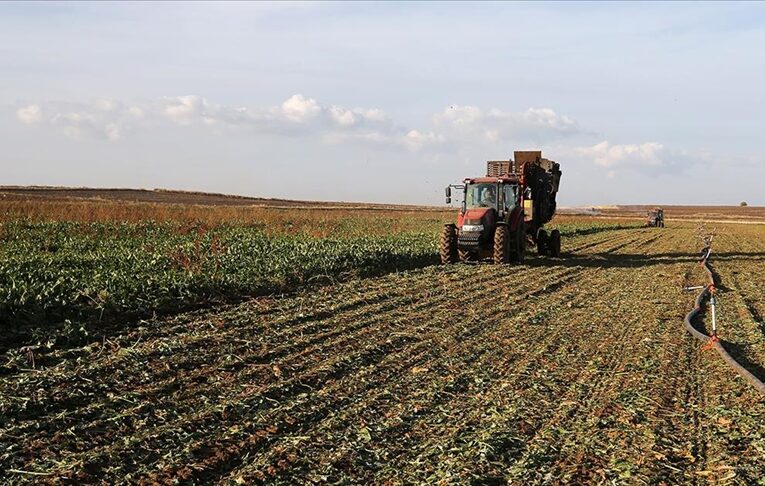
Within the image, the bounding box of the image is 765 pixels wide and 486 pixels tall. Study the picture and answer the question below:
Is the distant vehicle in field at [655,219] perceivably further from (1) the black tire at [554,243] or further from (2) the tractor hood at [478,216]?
(2) the tractor hood at [478,216]

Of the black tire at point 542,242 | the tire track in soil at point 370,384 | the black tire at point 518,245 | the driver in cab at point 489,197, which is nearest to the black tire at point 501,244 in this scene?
the black tire at point 518,245

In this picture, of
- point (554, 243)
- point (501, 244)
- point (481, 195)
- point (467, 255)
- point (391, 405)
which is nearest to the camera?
point (391, 405)

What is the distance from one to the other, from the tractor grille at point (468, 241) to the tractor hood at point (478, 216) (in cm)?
33

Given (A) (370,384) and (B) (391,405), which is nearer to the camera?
(B) (391,405)

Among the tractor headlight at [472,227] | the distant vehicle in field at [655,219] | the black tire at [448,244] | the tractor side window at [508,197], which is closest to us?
the tractor headlight at [472,227]

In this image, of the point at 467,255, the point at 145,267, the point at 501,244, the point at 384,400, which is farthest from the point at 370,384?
the point at 467,255

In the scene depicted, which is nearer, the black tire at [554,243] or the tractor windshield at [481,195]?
the tractor windshield at [481,195]

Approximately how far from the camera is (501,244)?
15.4m

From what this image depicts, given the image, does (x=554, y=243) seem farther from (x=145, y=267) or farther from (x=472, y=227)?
(x=145, y=267)

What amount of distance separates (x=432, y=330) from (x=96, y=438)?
4681mm

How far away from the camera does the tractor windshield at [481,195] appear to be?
1625 centimetres

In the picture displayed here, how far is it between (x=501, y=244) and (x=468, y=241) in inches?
32.2

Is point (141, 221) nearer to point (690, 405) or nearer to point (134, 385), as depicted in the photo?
point (134, 385)

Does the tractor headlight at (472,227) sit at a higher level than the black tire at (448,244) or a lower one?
higher
